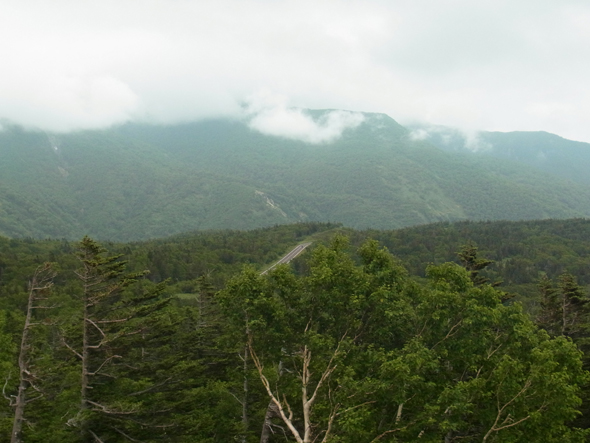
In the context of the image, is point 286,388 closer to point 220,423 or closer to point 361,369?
point 361,369

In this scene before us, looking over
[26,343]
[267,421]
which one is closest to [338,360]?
[267,421]

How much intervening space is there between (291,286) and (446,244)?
172m

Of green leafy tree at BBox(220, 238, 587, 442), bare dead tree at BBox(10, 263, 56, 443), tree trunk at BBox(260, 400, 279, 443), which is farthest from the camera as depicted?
tree trunk at BBox(260, 400, 279, 443)

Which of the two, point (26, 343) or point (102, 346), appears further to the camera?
point (102, 346)

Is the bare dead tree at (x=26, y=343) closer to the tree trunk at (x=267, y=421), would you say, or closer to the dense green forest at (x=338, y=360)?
the dense green forest at (x=338, y=360)

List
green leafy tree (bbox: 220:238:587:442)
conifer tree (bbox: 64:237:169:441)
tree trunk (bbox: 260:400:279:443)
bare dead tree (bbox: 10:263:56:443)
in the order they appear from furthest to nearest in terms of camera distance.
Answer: conifer tree (bbox: 64:237:169:441)
tree trunk (bbox: 260:400:279:443)
bare dead tree (bbox: 10:263:56:443)
green leafy tree (bbox: 220:238:587:442)

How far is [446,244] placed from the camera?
17888 centimetres

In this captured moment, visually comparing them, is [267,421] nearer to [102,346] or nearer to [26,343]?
[102,346]

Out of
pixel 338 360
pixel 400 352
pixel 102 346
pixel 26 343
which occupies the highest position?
pixel 400 352

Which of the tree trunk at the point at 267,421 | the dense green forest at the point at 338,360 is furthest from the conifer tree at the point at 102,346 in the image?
the tree trunk at the point at 267,421

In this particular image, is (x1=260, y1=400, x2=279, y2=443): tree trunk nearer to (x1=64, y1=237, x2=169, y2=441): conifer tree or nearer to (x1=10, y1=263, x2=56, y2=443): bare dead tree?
(x1=64, y1=237, x2=169, y2=441): conifer tree

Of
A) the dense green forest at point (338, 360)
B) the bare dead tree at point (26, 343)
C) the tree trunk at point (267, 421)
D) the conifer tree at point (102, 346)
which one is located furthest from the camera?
the conifer tree at point (102, 346)

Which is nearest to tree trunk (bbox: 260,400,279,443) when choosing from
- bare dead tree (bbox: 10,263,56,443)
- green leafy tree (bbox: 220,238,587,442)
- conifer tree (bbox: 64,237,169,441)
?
green leafy tree (bbox: 220,238,587,442)

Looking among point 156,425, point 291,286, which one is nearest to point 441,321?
point 291,286
